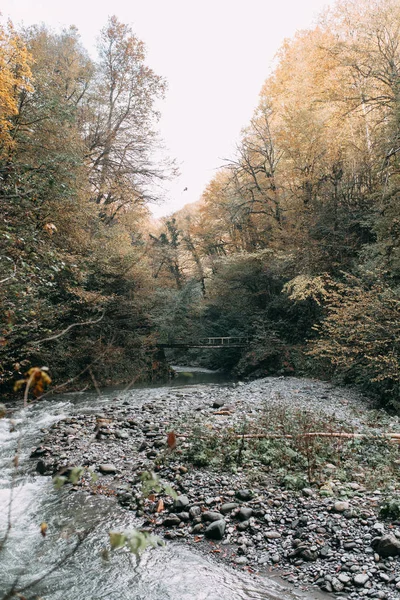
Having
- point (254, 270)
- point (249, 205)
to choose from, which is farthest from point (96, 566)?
point (249, 205)

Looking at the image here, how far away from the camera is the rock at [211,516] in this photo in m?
3.91

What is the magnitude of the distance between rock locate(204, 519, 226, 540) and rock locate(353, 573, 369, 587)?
1.25 metres

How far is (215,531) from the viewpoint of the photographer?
12.0 feet

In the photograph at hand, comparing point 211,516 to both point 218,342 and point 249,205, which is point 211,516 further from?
point 249,205

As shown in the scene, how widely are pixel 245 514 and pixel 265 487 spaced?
0.68 m

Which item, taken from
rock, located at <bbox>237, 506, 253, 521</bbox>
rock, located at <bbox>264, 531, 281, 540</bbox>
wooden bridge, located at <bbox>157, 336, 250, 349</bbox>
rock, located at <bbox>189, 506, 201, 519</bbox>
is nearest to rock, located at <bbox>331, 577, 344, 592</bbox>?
rock, located at <bbox>264, 531, 281, 540</bbox>

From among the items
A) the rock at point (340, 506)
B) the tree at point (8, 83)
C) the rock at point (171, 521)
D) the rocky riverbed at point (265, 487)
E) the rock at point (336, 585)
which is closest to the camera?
the rock at point (336, 585)

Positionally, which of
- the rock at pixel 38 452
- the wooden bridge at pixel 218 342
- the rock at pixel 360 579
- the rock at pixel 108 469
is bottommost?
the wooden bridge at pixel 218 342

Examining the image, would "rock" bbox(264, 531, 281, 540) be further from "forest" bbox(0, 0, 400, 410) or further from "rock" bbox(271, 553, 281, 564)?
"forest" bbox(0, 0, 400, 410)

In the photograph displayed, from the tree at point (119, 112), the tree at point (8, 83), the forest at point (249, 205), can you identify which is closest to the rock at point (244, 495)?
the forest at point (249, 205)

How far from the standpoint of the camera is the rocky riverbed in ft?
10.4

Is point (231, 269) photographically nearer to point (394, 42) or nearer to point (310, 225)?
point (310, 225)

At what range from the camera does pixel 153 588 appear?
3111mm

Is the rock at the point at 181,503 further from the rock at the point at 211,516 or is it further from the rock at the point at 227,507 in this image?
the rock at the point at 227,507
